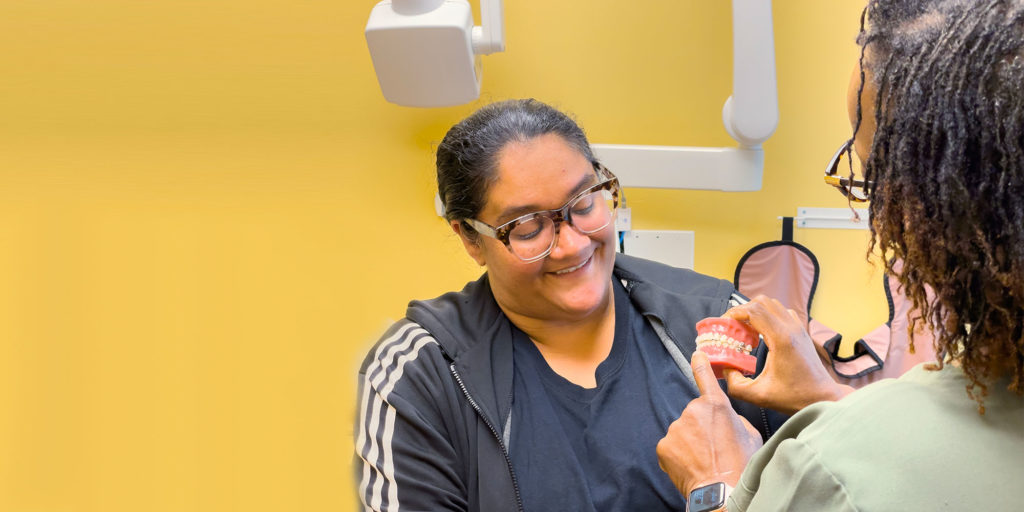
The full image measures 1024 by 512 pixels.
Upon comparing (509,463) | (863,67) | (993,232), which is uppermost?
(863,67)

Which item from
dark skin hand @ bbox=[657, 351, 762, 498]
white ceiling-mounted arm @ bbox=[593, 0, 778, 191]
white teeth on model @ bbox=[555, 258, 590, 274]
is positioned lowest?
dark skin hand @ bbox=[657, 351, 762, 498]

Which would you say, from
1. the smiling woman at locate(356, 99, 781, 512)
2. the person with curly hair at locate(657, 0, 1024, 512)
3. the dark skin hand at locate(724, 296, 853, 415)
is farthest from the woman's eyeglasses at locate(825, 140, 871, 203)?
Result: the smiling woman at locate(356, 99, 781, 512)

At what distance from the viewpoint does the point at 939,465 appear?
665 millimetres

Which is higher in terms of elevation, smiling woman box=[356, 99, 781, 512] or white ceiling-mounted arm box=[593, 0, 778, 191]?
white ceiling-mounted arm box=[593, 0, 778, 191]

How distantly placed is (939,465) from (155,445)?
216cm

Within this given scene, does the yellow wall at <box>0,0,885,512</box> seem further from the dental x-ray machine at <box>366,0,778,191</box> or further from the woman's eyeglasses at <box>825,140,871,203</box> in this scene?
the woman's eyeglasses at <box>825,140,871,203</box>

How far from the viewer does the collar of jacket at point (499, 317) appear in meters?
1.42

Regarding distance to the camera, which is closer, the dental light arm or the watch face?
the watch face

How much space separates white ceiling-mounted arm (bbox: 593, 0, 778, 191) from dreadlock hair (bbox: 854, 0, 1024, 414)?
1.19 meters

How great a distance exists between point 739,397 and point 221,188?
1.62 metres

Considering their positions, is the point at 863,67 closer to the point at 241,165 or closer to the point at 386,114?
the point at 386,114

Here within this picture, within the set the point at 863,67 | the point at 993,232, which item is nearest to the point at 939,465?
the point at 993,232

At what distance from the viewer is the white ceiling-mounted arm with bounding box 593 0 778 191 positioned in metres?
1.94

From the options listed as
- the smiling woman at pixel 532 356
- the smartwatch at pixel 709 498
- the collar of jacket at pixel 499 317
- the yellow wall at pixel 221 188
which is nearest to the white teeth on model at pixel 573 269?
the smiling woman at pixel 532 356
